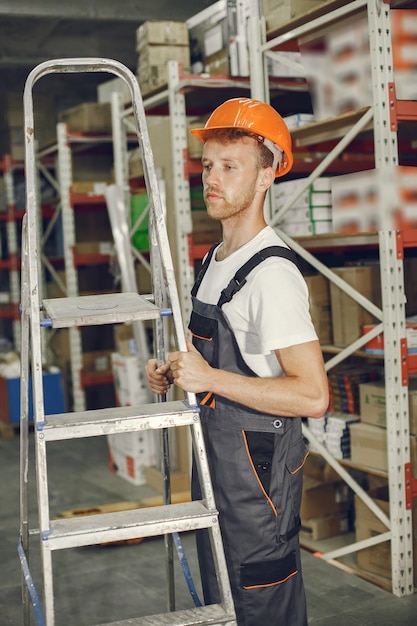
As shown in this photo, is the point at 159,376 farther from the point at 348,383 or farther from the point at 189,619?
the point at 348,383

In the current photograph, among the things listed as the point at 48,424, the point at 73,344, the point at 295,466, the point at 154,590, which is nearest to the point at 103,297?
the point at 48,424

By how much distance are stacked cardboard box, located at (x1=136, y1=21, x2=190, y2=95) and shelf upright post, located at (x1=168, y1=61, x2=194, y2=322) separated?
1.84ft

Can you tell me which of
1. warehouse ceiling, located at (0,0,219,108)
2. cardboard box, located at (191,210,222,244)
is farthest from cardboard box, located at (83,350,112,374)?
warehouse ceiling, located at (0,0,219,108)

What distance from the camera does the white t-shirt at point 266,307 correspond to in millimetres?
2299

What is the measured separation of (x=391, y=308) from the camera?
3914 mm

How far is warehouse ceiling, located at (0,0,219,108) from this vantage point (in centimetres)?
738

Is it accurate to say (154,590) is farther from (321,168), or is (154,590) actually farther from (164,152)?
(164,152)

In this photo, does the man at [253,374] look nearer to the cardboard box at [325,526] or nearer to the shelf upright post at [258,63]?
the shelf upright post at [258,63]

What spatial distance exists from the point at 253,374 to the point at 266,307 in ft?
0.83

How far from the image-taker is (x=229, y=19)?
5.25 meters

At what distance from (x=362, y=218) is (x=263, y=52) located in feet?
4.09

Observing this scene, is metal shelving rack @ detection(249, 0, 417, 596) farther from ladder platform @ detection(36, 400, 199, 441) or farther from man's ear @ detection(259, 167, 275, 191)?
ladder platform @ detection(36, 400, 199, 441)

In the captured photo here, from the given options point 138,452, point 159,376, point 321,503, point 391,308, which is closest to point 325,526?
point 321,503

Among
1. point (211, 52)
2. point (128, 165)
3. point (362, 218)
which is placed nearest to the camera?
point (362, 218)
